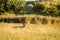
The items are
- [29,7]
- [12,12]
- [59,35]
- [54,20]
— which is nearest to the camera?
[59,35]

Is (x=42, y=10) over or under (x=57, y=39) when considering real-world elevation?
under

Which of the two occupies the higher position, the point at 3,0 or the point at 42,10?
the point at 3,0

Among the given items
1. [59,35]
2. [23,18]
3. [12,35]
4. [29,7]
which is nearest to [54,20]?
[23,18]

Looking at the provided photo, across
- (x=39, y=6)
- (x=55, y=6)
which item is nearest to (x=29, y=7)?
(x=39, y=6)

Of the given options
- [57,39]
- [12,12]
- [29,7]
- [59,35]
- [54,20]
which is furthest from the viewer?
[29,7]

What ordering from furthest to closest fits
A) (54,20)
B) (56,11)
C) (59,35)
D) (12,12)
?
(12,12) → (56,11) → (54,20) → (59,35)

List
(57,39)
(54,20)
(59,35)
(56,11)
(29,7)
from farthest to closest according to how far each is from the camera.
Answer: (29,7) → (56,11) → (54,20) → (59,35) → (57,39)

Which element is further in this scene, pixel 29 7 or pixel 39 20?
pixel 29 7

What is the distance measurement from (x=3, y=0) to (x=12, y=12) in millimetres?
2007

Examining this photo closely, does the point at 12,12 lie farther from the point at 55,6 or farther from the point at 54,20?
the point at 54,20

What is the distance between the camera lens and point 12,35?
9906mm

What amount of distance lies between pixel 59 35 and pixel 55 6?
11507 millimetres

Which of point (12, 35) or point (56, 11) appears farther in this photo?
point (56, 11)

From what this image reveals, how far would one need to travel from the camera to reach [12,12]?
71.7 ft
